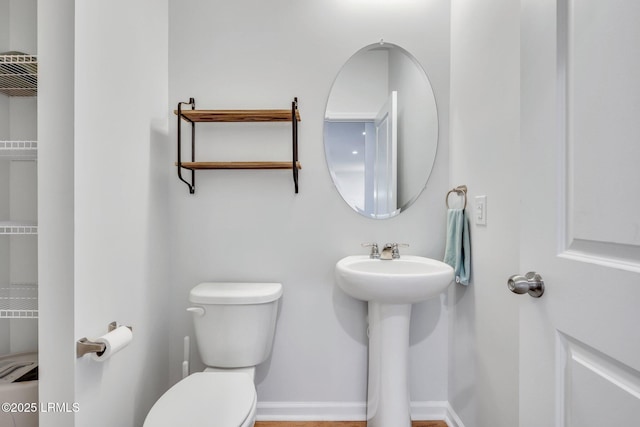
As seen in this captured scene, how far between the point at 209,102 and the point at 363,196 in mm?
979

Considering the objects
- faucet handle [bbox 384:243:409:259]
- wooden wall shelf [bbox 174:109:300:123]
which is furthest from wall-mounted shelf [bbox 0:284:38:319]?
faucet handle [bbox 384:243:409:259]

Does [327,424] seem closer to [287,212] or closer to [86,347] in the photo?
[287,212]

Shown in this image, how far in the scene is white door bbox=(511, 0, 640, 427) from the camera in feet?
1.86

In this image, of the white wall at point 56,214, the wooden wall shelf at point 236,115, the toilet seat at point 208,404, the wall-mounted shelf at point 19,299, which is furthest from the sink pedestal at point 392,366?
the wall-mounted shelf at point 19,299

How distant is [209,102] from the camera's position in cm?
183

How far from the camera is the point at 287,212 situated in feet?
5.99

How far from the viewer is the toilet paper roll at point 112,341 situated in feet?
3.80

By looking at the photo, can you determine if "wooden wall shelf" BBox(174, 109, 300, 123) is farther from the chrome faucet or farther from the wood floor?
the wood floor

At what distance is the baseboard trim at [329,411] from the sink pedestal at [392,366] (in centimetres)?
25

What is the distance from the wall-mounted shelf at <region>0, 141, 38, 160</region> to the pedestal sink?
1226 mm

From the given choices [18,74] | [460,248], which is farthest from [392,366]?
[18,74]

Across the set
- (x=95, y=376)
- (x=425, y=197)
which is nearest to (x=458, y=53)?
(x=425, y=197)

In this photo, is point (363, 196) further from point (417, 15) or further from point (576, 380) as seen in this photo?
point (576, 380)

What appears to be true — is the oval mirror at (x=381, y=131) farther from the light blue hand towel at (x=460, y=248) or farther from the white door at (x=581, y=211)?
the white door at (x=581, y=211)
